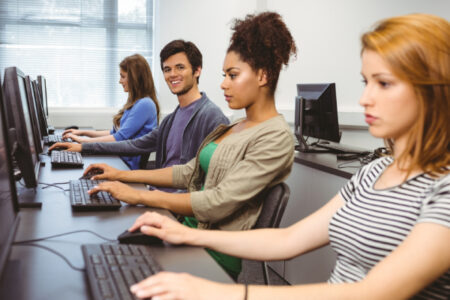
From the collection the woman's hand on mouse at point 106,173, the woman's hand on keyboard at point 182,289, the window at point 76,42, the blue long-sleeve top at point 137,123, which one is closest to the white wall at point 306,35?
the window at point 76,42

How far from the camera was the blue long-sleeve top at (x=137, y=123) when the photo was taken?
310 centimetres

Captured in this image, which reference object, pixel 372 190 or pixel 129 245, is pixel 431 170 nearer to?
pixel 372 190

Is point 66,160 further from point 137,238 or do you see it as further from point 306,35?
point 306,35

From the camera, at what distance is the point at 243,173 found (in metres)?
1.36

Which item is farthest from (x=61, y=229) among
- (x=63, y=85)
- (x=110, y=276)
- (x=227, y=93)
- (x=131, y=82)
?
(x=63, y=85)

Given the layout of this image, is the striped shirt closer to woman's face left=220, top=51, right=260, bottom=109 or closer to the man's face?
woman's face left=220, top=51, right=260, bottom=109

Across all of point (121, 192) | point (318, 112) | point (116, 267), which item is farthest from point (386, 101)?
point (318, 112)

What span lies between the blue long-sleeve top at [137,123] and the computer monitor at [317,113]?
1.04m

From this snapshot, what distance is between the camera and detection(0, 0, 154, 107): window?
14.5 ft

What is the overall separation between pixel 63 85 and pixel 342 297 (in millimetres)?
4433

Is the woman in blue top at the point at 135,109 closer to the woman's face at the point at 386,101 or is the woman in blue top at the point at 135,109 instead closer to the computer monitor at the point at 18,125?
the computer monitor at the point at 18,125

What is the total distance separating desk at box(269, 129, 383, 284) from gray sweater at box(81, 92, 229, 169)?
0.61m

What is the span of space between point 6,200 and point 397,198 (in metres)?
0.83

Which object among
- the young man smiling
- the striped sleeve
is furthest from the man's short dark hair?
the striped sleeve
